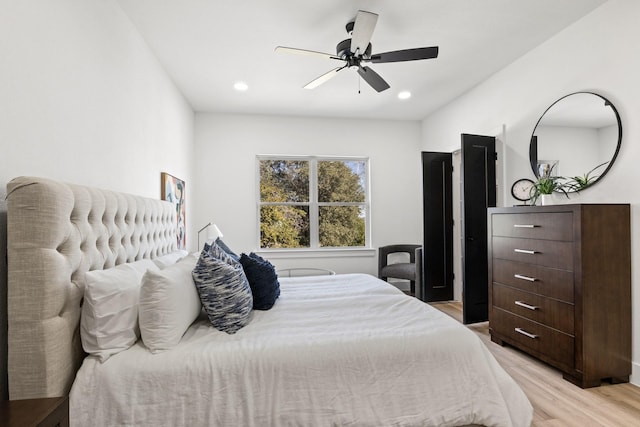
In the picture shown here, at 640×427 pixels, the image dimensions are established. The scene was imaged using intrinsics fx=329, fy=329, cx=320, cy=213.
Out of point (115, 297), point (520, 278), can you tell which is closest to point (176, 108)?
point (115, 297)

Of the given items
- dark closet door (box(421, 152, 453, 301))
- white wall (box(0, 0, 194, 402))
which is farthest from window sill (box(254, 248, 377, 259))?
white wall (box(0, 0, 194, 402))

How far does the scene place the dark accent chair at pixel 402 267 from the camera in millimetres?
4242

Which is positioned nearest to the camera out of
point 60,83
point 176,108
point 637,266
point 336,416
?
point 336,416

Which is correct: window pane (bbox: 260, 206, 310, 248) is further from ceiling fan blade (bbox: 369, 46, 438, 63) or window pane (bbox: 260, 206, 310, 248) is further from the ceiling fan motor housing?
ceiling fan blade (bbox: 369, 46, 438, 63)

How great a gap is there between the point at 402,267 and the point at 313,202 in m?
1.58

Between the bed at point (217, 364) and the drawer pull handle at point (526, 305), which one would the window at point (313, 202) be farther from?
the bed at point (217, 364)

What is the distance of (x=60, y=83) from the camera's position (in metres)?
1.58

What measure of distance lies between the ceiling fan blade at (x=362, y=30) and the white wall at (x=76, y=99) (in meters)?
1.55

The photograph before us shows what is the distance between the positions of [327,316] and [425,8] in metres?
2.22

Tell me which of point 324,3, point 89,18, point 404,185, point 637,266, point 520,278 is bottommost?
point 520,278

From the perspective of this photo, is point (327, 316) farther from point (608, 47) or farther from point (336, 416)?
point (608, 47)

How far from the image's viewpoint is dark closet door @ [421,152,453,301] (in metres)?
4.25

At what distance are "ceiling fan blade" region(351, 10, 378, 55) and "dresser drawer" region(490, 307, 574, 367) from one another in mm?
2400

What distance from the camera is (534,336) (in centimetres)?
248
